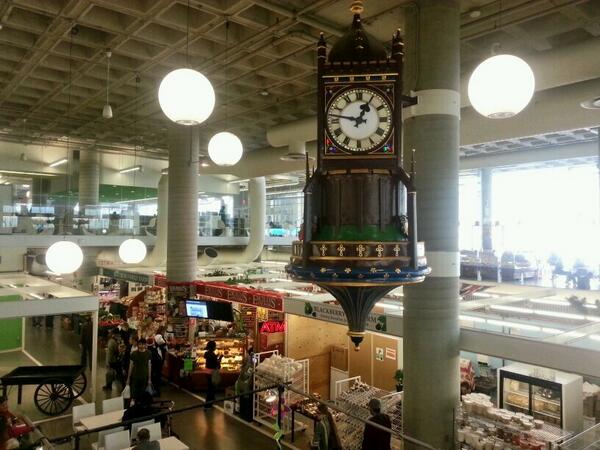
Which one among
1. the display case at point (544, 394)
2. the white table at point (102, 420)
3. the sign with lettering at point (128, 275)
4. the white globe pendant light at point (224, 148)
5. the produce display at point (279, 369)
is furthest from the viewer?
the sign with lettering at point (128, 275)

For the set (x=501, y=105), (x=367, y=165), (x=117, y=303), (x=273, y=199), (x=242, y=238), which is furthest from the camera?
(x=273, y=199)

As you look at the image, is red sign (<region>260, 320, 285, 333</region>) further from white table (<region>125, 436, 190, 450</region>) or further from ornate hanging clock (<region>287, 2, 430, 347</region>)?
ornate hanging clock (<region>287, 2, 430, 347</region>)

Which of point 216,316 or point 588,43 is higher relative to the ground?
point 588,43

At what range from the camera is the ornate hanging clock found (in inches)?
112

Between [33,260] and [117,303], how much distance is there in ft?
20.9

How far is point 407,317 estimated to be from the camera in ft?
21.7

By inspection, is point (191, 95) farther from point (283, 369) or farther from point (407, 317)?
point (283, 369)

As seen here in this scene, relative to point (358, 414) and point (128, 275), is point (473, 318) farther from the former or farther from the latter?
point (128, 275)

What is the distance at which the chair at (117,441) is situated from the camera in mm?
6426

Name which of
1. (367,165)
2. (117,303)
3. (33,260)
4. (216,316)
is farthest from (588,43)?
(33,260)

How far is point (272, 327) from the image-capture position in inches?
439

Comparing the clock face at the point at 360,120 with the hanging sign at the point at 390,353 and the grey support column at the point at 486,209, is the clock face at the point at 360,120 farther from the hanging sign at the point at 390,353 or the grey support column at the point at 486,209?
the grey support column at the point at 486,209

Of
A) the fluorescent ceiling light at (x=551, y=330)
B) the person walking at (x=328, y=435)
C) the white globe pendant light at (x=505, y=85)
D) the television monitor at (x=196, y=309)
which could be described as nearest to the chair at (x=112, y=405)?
the person walking at (x=328, y=435)

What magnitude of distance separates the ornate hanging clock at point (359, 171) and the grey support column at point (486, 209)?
2125cm
